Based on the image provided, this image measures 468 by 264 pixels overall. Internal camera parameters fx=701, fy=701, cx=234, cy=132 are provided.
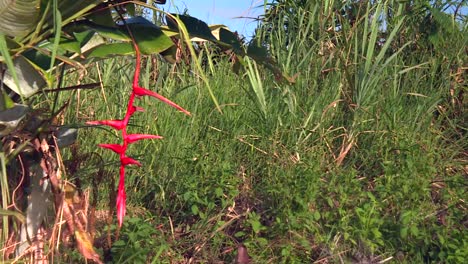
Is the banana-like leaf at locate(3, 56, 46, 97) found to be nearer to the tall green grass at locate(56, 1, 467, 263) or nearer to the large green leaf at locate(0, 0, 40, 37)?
the large green leaf at locate(0, 0, 40, 37)

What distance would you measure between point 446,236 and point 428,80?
1.80 meters

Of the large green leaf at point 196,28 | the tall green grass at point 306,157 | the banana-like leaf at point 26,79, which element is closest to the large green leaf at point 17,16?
the banana-like leaf at point 26,79

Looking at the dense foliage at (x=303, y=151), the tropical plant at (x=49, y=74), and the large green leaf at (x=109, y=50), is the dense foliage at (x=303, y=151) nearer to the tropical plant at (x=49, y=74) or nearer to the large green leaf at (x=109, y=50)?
the tropical plant at (x=49, y=74)

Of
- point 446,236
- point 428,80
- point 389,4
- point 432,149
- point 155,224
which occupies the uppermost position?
point 389,4

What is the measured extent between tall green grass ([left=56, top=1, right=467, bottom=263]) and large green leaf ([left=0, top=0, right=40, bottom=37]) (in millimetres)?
960

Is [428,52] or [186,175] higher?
[428,52]

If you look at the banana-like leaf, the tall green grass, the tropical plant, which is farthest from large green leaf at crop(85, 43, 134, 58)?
the tall green grass

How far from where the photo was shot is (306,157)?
403cm

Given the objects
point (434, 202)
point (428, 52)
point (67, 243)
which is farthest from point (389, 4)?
point (67, 243)

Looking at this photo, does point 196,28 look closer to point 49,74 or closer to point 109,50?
point 109,50

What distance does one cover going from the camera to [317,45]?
4.84 metres

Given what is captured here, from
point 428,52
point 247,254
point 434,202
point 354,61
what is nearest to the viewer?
point 247,254

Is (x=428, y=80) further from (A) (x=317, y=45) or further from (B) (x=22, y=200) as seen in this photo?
(B) (x=22, y=200)

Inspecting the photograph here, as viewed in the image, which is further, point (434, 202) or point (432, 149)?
point (432, 149)
